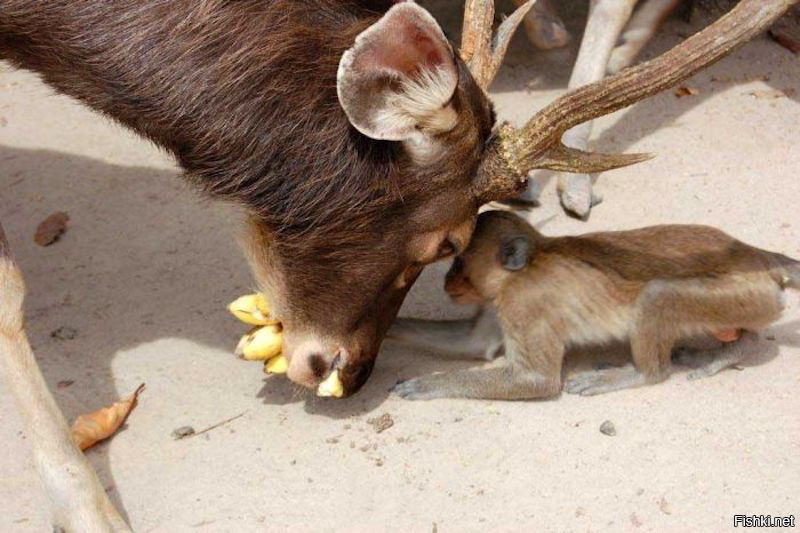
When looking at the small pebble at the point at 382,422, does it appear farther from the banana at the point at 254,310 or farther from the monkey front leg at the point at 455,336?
the banana at the point at 254,310

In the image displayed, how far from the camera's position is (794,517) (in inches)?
157

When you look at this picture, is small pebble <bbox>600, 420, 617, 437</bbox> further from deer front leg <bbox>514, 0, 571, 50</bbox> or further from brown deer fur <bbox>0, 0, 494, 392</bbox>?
deer front leg <bbox>514, 0, 571, 50</bbox>

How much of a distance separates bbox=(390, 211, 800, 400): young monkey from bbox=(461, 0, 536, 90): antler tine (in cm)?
61

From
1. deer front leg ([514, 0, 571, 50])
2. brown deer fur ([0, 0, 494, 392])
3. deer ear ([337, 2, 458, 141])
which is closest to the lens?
deer ear ([337, 2, 458, 141])

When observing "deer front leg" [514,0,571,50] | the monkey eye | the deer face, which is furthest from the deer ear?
"deer front leg" [514,0,571,50]

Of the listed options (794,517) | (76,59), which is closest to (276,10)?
(76,59)

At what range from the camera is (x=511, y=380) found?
15.2ft

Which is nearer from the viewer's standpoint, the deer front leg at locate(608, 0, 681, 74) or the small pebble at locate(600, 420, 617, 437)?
the small pebble at locate(600, 420, 617, 437)

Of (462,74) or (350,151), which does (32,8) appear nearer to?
(350,151)

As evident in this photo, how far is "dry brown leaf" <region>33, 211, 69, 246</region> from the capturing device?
6.01 metres

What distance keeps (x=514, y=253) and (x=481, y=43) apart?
87 centimetres

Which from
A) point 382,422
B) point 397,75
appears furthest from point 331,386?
point 397,75

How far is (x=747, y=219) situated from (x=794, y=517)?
2079 mm

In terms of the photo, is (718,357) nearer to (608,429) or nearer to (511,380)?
(608,429)
